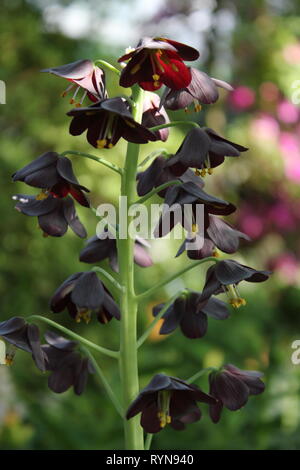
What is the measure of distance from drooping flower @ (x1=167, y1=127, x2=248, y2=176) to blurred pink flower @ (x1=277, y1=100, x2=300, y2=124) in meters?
4.86

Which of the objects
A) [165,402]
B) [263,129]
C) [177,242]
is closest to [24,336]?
[165,402]

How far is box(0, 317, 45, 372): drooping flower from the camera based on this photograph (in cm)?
112

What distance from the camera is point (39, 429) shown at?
93.0 inches

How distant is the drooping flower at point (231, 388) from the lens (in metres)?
1.14

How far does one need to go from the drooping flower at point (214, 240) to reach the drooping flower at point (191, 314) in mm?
133

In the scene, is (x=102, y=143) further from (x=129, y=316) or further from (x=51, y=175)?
(x=129, y=316)

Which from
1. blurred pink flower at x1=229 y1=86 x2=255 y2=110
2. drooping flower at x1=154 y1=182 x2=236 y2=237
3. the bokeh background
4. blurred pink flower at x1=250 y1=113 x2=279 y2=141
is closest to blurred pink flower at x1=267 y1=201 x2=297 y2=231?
the bokeh background

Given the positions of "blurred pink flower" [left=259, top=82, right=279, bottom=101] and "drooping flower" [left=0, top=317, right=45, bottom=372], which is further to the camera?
"blurred pink flower" [left=259, top=82, right=279, bottom=101]

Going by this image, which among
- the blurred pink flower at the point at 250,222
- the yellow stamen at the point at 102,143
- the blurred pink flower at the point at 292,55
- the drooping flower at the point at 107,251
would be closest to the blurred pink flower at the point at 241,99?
the blurred pink flower at the point at 292,55

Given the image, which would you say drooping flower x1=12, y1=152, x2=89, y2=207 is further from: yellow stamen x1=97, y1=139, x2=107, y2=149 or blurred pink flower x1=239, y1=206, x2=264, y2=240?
blurred pink flower x1=239, y1=206, x2=264, y2=240

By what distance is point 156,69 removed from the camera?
3.57 ft

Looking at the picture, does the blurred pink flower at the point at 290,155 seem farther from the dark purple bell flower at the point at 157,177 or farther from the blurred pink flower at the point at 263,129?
the dark purple bell flower at the point at 157,177

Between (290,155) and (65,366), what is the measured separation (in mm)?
4640

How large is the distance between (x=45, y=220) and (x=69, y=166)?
115 millimetres
